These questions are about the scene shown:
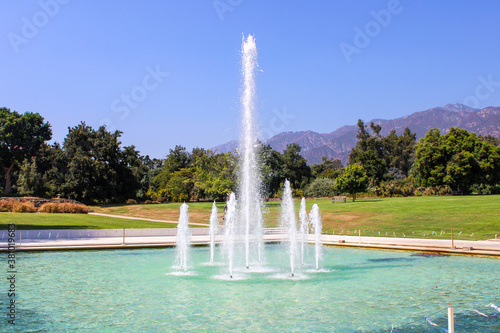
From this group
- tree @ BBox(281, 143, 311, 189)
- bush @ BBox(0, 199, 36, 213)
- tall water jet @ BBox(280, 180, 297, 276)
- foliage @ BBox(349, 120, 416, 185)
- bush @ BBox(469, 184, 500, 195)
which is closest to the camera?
tall water jet @ BBox(280, 180, 297, 276)

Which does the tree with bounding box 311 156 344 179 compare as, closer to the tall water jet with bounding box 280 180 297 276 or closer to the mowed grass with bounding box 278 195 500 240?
the mowed grass with bounding box 278 195 500 240

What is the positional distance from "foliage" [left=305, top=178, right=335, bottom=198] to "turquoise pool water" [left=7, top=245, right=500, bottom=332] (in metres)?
55.1

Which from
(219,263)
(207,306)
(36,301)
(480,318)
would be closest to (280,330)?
(207,306)

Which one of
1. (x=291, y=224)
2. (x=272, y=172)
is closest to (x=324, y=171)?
(x=272, y=172)

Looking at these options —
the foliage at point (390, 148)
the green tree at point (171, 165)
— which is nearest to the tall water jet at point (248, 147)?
the green tree at point (171, 165)

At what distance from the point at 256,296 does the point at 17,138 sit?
66.5 metres

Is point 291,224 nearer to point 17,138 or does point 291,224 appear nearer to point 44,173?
point 44,173

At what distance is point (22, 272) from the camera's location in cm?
1544

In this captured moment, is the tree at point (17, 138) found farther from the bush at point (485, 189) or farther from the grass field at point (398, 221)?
the bush at point (485, 189)

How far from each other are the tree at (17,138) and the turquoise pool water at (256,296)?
55.0 m

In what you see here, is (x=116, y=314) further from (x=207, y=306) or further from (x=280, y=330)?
(x=280, y=330)

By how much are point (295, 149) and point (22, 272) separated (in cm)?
8914

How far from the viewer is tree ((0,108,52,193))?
6562 cm

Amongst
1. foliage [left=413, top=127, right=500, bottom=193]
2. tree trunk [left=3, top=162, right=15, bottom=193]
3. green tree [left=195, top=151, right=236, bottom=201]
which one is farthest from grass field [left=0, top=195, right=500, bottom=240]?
tree trunk [left=3, top=162, right=15, bottom=193]
